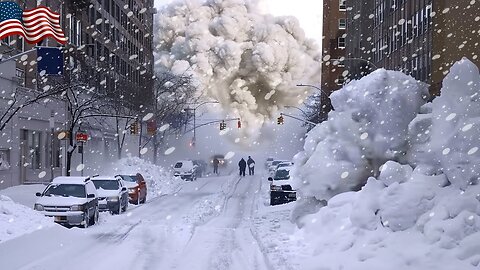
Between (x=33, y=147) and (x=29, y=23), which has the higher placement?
(x=29, y=23)

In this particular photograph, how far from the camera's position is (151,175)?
153 ft

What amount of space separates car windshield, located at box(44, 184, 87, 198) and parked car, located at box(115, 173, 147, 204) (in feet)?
29.5

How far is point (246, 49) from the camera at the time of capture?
370ft

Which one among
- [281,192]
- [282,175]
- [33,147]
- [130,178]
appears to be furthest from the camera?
[33,147]

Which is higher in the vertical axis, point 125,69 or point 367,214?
point 125,69

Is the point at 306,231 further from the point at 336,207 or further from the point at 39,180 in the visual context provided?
the point at 39,180

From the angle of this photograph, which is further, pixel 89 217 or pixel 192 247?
pixel 89 217

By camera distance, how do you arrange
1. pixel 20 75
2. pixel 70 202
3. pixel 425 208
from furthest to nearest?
pixel 20 75 → pixel 70 202 → pixel 425 208

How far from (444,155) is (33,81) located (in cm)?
3094

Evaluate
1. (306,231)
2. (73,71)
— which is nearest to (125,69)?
(73,71)

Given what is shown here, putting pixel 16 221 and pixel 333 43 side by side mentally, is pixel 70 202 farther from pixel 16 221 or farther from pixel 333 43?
pixel 333 43

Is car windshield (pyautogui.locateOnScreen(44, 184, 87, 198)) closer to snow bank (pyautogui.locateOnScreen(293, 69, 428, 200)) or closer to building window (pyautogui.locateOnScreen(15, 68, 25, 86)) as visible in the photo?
snow bank (pyautogui.locateOnScreen(293, 69, 428, 200))

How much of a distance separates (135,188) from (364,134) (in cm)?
1572

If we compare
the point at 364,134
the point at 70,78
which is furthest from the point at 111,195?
the point at 70,78
